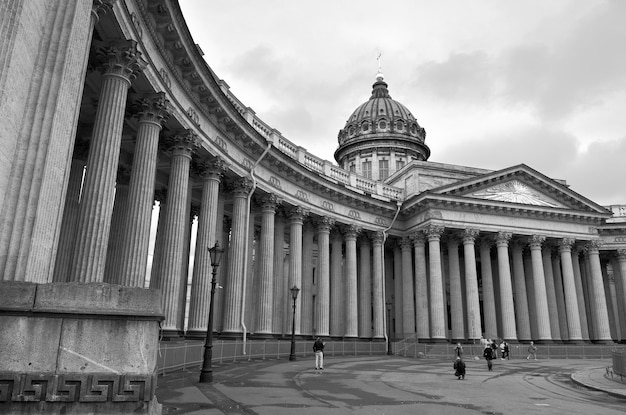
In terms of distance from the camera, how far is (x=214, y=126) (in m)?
25.4

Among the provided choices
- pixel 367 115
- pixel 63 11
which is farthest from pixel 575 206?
pixel 63 11

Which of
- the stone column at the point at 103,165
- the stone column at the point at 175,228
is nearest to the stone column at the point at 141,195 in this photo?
→ the stone column at the point at 103,165

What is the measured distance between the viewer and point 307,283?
37.2 m

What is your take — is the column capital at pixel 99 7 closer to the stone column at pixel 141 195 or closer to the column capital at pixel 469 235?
the stone column at pixel 141 195

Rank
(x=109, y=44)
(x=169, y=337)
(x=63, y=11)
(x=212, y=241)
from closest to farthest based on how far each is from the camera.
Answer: (x=63, y=11), (x=109, y=44), (x=169, y=337), (x=212, y=241)

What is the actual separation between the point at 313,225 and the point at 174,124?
18.8 m

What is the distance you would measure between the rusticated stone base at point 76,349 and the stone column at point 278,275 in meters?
27.5

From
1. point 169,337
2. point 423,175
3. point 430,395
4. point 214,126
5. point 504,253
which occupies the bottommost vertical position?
point 430,395

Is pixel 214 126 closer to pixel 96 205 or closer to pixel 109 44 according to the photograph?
pixel 109 44

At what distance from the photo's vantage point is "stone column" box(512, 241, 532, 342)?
45.1 meters

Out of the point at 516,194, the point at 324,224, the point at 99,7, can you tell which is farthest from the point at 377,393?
the point at 516,194

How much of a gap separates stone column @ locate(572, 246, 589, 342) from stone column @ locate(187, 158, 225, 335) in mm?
36997

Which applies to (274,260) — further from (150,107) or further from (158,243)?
(150,107)

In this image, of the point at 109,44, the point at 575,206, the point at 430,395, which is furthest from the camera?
the point at 575,206
